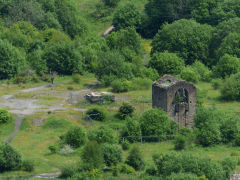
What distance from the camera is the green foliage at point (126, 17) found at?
158 meters

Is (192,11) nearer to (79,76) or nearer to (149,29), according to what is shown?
(149,29)

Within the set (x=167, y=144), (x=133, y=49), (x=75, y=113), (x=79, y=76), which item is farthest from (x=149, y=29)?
(x=167, y=144)

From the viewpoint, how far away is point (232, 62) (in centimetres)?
12675

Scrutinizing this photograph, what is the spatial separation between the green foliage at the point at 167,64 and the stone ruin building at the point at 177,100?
29606 millimetres

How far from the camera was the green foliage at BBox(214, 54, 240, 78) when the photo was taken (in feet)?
414

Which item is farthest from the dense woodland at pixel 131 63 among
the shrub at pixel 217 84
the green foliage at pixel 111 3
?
the shrub at pixel 217 84

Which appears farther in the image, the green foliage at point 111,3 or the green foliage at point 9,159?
the green foliage at point 111,3

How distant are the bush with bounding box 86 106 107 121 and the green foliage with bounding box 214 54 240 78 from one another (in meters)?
30.4

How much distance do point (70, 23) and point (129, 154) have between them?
79073 mm

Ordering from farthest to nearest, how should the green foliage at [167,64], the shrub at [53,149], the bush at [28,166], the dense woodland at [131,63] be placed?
1. the green foliage at [167,64]
2. the shrub at [53,149]
3. the bush at [28,166]
4. the dense woodland at [131,63]

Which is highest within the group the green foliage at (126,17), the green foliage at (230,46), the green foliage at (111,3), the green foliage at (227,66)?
the green foliage at (111,3)

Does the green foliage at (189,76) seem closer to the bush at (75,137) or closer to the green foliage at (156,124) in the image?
the green foliage at (156,124)

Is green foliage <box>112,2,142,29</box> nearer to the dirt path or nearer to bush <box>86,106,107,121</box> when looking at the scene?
bush <box>86,106,107,121</box>

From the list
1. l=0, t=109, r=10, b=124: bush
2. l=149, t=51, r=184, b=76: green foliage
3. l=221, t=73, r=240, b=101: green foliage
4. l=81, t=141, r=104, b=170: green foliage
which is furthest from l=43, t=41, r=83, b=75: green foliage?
l=81, t=141, r=104, b=170: green foliage
